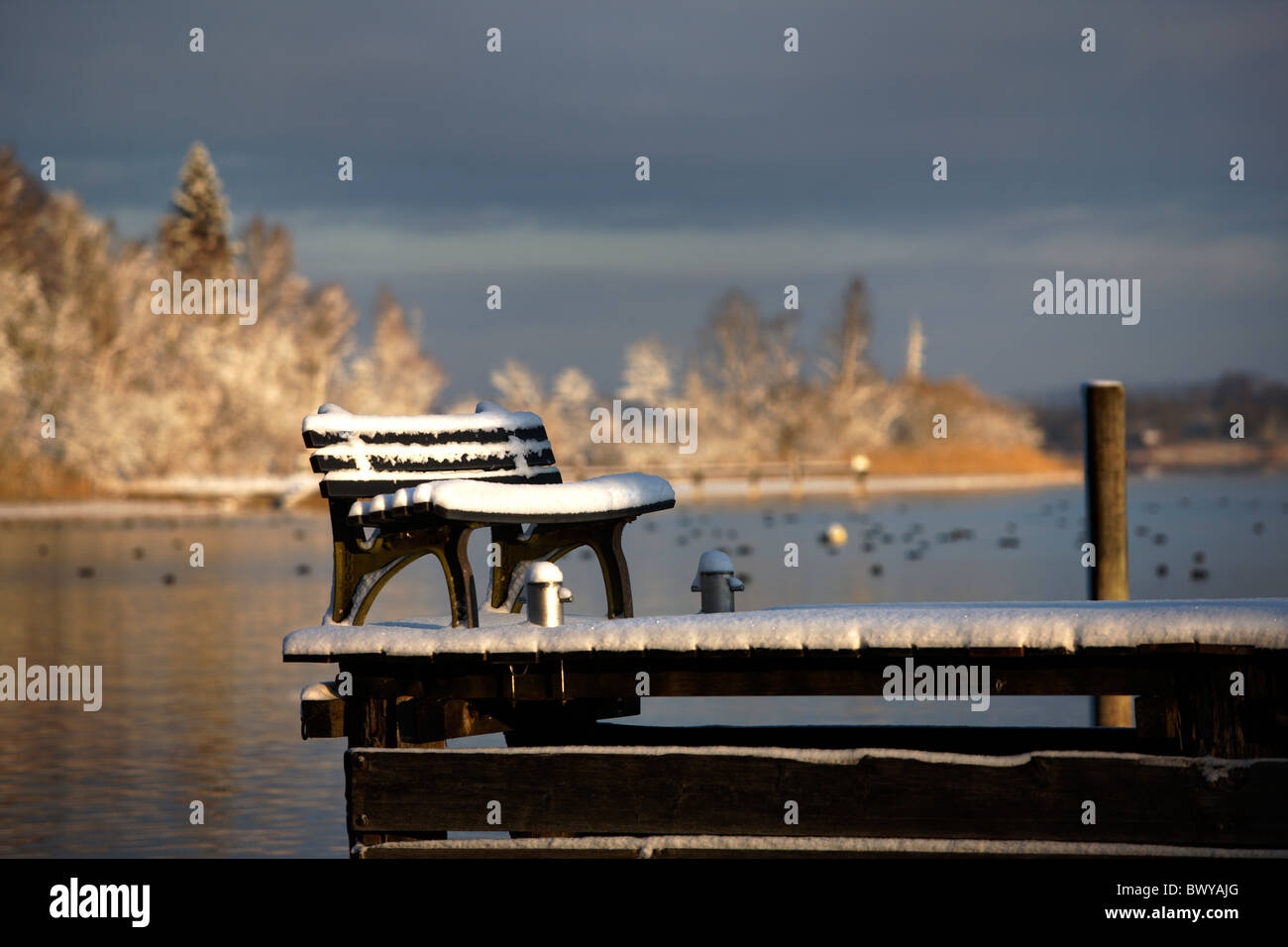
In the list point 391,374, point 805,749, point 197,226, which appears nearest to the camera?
point 805,749

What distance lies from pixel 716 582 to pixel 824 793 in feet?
4.32

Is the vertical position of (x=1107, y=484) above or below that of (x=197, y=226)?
below

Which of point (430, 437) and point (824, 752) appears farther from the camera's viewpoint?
point (430, 437)

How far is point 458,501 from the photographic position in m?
7.29

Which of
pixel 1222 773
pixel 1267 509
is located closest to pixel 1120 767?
pixel 1222 773

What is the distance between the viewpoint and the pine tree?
69.4 metres

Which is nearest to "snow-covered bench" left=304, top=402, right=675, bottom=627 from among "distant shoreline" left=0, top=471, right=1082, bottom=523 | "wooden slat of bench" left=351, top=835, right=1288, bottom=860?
"wooden slat of bench" left=351, top=835, right=1288, bottom=860

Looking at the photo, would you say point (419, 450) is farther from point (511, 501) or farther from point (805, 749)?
point (805, 749)

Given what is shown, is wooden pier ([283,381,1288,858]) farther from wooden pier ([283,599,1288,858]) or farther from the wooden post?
the wooden post

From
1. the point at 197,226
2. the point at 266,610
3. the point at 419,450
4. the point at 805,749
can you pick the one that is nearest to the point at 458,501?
the point at 419,450

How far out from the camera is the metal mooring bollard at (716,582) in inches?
309

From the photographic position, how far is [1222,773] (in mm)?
6539

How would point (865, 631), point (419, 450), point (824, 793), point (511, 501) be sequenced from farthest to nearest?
point (419, 450), point (511, 501), point (824, 793), point (865, 631)
